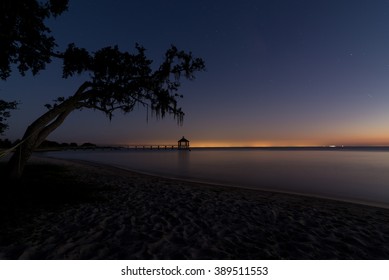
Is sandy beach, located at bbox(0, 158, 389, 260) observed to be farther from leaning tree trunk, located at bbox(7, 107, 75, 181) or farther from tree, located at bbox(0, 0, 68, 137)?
tree, located at bbox(0, 0, 68, 137)

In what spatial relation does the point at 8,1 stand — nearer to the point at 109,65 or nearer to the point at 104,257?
the point at 109,65

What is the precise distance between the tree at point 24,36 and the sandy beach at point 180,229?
551cm

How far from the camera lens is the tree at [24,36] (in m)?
7.96

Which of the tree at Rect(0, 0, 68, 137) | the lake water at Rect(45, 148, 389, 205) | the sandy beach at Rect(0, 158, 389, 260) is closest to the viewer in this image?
the sandy beach at Rect(0, 158, 389, 260)

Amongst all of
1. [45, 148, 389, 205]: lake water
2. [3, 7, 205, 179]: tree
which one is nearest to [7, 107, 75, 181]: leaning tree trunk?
[3, 7, 205, 179]: tree

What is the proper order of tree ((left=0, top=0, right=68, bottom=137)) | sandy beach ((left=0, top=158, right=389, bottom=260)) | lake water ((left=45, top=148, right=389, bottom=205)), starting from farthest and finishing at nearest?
lake water ((left=45, top=148, right=389, bottom=205)), tree ((left=0, top=0, right=68, bottom=137)), sandy beach ((left=0, top=158, right=389, bottom=260))

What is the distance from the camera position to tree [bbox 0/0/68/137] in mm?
7955

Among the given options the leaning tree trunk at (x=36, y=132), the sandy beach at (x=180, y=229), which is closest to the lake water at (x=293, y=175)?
the sandy beach at (x=180, y=229)

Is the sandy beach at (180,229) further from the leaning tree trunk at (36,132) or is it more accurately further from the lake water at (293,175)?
the lake water at (293,175)

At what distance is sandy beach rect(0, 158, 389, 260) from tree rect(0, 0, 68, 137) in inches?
217

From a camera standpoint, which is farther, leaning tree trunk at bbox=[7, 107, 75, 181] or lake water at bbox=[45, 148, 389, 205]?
lake water at bbox=[45, 148, 389, 205]

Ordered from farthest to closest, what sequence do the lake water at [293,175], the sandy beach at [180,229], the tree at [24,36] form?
the lake water at [293,175]
the tree at [24,36]
the sandy beach at [180,229]

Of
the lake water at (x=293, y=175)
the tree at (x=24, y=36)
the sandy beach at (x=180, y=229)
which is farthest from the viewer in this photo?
the lake water at (x=293, y=175)

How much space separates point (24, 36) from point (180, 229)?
9949 millimetres
